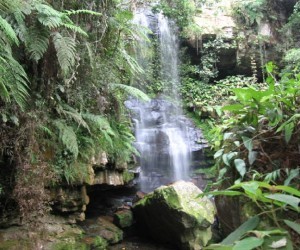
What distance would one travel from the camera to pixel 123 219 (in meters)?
5.99

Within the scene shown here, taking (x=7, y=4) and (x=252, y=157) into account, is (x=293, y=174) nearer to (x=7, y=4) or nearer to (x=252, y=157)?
(x=252, y=157)

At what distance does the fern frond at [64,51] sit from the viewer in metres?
3.82

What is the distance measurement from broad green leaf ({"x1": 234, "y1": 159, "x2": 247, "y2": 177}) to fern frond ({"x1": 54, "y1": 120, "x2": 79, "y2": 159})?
2813mm

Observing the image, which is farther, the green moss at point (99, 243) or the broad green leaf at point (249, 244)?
the green moss at point (99, 243)

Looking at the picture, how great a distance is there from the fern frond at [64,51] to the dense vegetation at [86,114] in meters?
0.01

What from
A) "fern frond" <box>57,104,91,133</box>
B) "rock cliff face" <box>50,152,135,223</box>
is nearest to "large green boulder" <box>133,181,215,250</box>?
"rock cliff face" <box>50,152,135,223</box>

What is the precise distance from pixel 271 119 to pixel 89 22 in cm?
434

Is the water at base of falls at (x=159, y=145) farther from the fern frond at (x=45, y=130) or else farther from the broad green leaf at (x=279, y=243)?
the broad green leaf at (x=279, y=243)

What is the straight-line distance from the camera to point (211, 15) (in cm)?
1208

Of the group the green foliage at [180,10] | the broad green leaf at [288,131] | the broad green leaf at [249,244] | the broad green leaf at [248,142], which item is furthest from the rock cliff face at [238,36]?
the broad green leaf at [249,244]

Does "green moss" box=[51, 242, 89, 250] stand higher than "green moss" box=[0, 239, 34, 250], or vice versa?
"green moss" box=[0, 239, 34, 250]

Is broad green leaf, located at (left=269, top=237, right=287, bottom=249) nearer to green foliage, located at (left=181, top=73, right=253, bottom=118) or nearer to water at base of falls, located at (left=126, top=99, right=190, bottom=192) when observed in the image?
water at base of falls, located at (left=126, top=99, right=190, bottom=192)

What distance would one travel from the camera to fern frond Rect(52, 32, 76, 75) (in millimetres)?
3822

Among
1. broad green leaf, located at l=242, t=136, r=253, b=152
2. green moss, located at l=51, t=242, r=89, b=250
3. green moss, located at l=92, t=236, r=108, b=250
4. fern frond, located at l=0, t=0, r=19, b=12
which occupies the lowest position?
green moss, located at l=92, t=236, r=108, b=250
